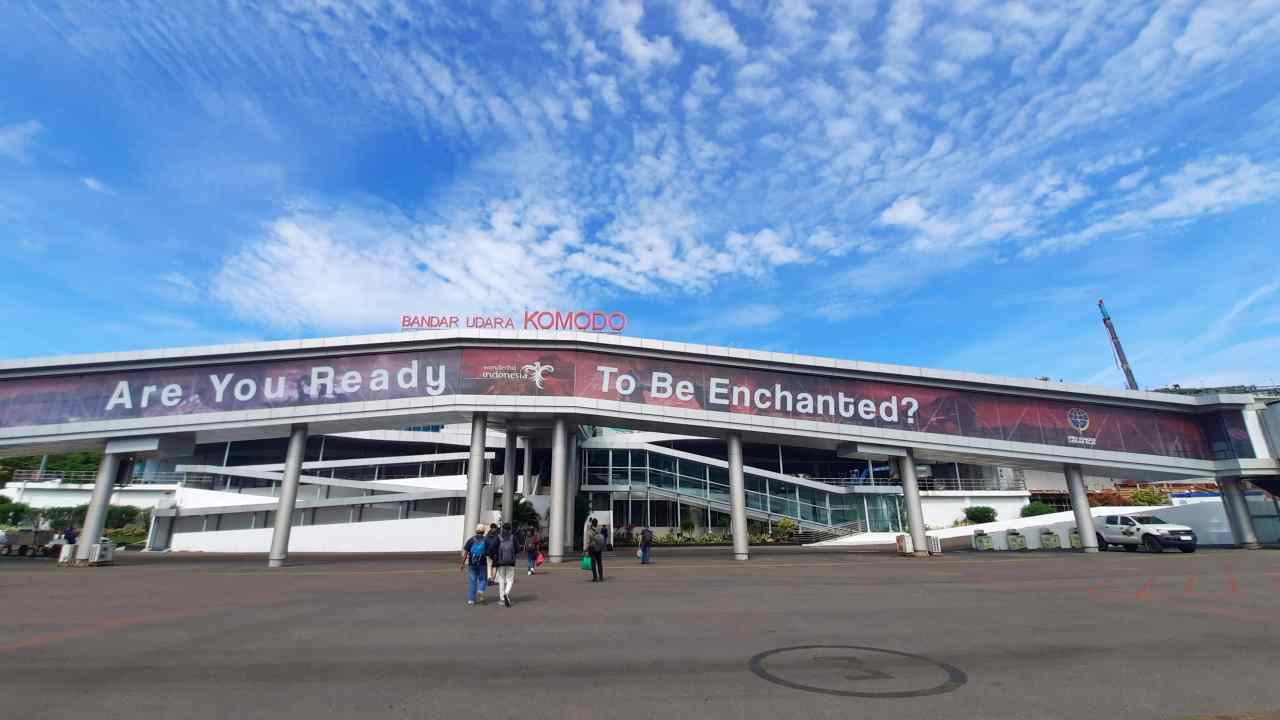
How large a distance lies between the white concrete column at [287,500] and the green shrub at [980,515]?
50.3 m

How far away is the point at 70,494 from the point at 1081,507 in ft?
260

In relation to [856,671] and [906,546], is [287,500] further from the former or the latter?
[906,546]

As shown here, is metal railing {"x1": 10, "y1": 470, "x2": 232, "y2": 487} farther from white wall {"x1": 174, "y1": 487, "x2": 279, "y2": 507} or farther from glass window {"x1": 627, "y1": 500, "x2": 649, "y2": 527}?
glass window {"x1": 627, "y1": 500, "x2": 649, "y2": 527}

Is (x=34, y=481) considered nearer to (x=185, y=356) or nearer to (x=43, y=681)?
(x=185, y=356)

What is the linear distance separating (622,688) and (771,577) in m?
13.1

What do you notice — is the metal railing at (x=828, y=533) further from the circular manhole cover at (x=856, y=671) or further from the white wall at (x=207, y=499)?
the white wall at (x=207, y=499)

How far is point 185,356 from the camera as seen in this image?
88.9 ft

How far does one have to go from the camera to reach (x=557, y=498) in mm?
27156

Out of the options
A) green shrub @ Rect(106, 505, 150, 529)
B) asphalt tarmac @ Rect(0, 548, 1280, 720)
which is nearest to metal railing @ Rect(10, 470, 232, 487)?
green shrub @ Rect(106, 505, 150, 529)

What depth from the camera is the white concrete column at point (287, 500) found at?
2562cm

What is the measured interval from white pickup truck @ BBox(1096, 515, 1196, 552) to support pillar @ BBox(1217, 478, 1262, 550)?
15.6 feet

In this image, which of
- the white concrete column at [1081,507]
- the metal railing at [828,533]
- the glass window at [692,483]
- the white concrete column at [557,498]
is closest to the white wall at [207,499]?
the white concrete column at [557,498]

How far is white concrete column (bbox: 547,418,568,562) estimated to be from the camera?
26203 millimetres

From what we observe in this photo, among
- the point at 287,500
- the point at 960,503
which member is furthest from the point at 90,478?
the point at 960,503
